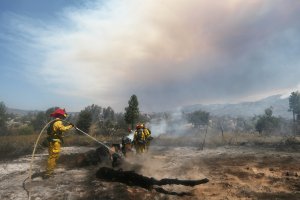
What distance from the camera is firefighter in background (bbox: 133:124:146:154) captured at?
14.2 meters

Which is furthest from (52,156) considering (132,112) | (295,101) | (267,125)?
(295,101)

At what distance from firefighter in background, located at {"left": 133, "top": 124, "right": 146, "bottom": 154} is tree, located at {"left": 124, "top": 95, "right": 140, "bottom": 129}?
1003 inches

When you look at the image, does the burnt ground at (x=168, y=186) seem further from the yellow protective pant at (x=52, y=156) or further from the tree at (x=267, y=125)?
the tree at (x=267, y=125)

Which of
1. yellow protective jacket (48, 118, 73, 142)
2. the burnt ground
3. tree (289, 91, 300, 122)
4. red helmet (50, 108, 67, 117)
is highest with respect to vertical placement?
tree (289, 91, 300, 122)

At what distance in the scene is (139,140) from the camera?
46.5ft

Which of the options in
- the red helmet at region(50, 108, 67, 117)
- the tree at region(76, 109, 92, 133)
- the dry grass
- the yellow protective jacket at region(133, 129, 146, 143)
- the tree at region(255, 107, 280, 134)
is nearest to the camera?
the red helmet at region(50, 108, 67, 117)

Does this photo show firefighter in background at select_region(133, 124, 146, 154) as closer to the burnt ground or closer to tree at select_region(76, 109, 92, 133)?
the burnt ground

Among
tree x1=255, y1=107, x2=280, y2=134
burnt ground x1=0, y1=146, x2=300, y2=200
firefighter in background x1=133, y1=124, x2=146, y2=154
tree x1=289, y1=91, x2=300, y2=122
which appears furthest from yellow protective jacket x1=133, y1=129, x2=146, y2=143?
tree x1=289, y1=91, x2=300, y2=122

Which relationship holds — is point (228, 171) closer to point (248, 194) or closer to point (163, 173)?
point (163, 173)

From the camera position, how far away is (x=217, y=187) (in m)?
9.25

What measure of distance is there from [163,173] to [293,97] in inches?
2458

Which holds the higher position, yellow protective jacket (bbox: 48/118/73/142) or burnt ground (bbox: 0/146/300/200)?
yellow protective jacket (bbox: 48/118/73/142)

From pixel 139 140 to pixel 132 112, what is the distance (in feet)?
84.7

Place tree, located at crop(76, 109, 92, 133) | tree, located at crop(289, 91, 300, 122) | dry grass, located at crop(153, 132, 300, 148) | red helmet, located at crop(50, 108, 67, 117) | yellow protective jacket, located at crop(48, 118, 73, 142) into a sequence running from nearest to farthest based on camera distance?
yellow protective jacket, located at crop(48, 118, 73, 142)
red helmet, located at crop(50, 108, 67, 117)
dry grass, located at crop(153, 132, 300, 148)
tree, located at crop(76, 109, 92, 133)
tree, located at crop(289, 91, 300, 122)
